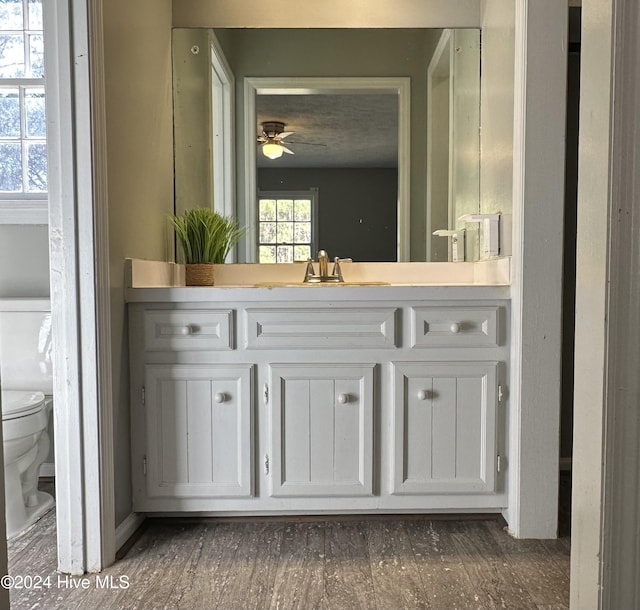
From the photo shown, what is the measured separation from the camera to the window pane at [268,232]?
7.88ft

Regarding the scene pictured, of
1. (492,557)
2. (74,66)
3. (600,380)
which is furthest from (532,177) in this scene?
(74,66)

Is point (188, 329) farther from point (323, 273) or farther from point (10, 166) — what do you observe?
point (10, 166)

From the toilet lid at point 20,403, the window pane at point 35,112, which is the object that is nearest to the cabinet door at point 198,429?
the toilet lid at point 20,403

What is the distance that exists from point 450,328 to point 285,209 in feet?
3.08

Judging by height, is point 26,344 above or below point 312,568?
above

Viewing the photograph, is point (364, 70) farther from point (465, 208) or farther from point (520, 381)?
point (520, 381)

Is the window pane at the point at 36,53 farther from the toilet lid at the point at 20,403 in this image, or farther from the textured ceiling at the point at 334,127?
the toilet lid at the point at 20,403

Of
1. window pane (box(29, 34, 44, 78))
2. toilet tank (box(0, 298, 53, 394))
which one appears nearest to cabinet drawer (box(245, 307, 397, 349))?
toilet tank (box(0, 298, 53, 394))

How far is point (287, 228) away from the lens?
7.84 feet

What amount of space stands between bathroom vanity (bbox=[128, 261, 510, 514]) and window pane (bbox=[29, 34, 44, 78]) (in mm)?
1165

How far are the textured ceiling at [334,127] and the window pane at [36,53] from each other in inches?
35.9

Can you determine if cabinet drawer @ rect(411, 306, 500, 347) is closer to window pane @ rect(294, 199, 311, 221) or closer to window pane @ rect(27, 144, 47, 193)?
window pane @ rect(294, 199, 311, 221)

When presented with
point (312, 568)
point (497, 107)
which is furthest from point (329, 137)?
point (312, 568)

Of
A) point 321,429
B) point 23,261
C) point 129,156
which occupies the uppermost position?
point 129,156
